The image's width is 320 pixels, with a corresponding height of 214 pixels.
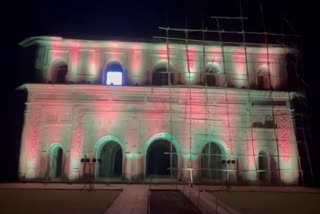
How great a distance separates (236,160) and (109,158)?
339 inches

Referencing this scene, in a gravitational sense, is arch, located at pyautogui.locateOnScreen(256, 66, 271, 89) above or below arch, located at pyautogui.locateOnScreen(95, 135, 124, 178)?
above

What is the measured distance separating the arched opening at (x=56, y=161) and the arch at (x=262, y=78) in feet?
41.4

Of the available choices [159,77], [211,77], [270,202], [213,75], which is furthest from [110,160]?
[270,202]

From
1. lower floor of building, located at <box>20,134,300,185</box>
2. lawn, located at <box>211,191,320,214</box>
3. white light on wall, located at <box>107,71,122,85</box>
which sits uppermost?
white light on wall, located at <box>107,71,122,85</box>

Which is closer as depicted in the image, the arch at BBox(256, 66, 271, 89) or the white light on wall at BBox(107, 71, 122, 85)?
the white light on wall at BBox(107, 71, 122, 85)

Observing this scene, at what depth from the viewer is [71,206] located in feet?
36.2

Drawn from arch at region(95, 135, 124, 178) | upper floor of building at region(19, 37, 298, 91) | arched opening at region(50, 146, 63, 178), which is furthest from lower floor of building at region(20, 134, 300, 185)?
upper floor of building at region(19, 37, 298, 91)

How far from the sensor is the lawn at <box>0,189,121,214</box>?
33.9ft

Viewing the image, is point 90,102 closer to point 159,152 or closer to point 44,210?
point 159,152

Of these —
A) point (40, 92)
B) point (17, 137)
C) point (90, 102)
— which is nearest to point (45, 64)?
point (40, 92)

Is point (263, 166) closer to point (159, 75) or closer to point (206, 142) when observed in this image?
point (206, 142)

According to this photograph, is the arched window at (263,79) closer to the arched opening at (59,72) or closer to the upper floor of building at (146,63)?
the upper floor of building at (146,63)

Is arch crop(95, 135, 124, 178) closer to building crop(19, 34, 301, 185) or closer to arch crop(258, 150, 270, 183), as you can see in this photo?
building crop(19, 34, 301, 185)

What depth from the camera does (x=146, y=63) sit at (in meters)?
21.1
